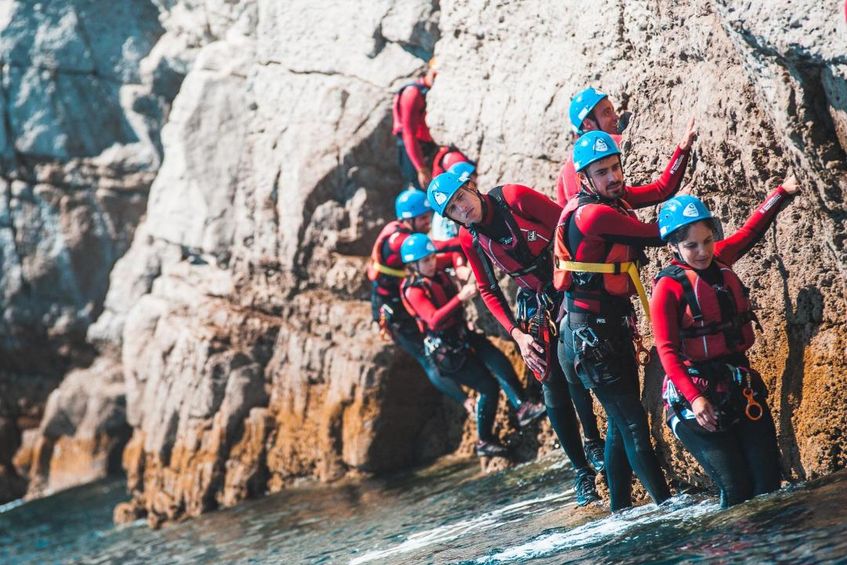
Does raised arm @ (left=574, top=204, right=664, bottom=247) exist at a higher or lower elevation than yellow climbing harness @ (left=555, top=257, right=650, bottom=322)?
higher

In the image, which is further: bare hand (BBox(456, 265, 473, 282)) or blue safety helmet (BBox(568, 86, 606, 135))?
bare hand (BBox(456, 265, 473, 282))

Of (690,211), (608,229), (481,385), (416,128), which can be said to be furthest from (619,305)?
(416,128)

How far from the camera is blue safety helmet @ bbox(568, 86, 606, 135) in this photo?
9.59 meters

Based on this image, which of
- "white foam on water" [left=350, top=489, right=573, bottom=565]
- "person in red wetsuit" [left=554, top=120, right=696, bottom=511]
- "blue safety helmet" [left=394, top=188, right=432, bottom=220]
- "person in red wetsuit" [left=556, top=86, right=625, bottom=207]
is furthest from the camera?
"blue safety helmet" [left=394, top=188, right=432, bottom=220]

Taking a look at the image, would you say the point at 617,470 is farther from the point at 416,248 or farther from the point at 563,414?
the point at 416,248

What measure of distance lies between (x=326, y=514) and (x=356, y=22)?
7072 millimetres

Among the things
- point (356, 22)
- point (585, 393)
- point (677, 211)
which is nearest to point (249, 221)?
Answer: point (356, 22)

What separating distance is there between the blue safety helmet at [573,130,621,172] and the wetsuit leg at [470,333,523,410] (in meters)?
4.98

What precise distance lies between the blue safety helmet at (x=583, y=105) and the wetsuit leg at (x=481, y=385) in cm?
403

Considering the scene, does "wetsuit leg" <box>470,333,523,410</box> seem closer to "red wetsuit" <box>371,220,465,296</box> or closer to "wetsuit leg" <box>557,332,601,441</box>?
"red wetsuit" <box>371,220,465,296</box>

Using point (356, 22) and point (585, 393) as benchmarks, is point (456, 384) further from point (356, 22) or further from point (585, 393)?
point (356, 22)

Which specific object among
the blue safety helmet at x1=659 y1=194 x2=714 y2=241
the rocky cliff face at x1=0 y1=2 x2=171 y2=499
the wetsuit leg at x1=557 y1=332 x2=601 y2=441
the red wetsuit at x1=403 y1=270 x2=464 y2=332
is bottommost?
the wetsuit leg at x1=557 y1=332 x2=601 y2=441

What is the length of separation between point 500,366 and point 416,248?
1698 mm

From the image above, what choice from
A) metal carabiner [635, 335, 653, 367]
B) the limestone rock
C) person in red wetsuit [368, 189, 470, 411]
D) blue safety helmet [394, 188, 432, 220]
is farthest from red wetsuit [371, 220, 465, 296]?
the limestone rock
